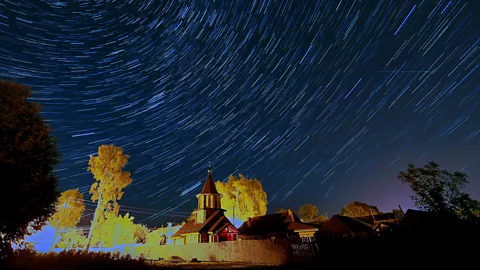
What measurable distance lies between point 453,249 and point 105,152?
37.1m

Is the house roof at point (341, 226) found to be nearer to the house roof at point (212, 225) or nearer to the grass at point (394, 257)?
the house roof at point (212, 225)

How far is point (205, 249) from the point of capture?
3003cm

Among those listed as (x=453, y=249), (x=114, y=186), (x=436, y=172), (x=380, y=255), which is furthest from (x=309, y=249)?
(x=114, y=186)

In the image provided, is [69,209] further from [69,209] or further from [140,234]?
[140,234]

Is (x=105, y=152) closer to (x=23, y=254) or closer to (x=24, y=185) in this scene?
(x=24, y=185)

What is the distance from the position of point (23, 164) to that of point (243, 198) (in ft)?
160

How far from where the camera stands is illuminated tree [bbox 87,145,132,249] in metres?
33.0

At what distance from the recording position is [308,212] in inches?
4158

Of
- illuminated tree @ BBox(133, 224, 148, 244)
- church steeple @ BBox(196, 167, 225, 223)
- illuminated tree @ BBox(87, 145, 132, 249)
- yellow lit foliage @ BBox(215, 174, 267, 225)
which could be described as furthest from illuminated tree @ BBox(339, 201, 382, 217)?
illuminated tree @ BBox(87, 145, 132, 249)

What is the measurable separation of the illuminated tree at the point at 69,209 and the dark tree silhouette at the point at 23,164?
38.0m

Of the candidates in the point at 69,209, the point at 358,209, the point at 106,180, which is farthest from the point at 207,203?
the point at 358,209

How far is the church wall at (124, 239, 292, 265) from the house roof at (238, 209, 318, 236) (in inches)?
572

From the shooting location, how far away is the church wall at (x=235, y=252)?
22172 mm

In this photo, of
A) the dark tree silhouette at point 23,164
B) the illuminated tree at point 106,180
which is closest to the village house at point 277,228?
the illuminated tree at point 106,180
